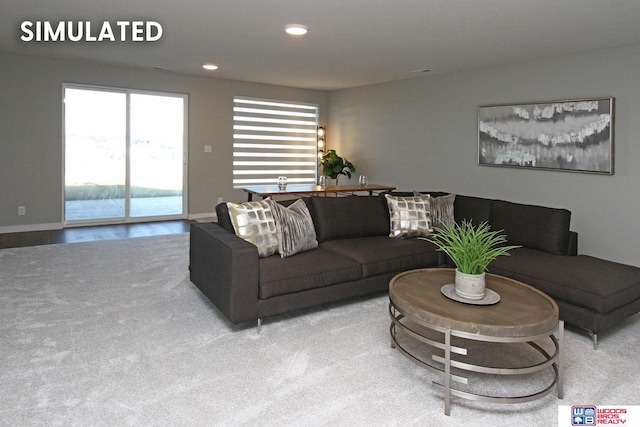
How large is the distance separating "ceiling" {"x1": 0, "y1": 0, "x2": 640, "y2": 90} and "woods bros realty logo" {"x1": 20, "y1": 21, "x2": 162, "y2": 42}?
84 millimetres

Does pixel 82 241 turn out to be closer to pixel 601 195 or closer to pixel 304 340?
pixel 304 340

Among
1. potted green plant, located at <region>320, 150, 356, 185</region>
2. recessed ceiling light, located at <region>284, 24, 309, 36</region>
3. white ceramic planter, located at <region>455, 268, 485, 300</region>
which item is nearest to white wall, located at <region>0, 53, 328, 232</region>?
potted green plant, located at <region>320, 150, 356, 185</region>

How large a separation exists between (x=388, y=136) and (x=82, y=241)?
16.2 ft

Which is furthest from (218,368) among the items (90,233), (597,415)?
(90,233)

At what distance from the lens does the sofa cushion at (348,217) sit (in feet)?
13.4

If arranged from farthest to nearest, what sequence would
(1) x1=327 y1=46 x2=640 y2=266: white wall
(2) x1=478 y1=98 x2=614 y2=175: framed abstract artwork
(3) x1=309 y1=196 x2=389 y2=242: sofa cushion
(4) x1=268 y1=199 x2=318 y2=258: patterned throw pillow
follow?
(2) x1=478 y1=98 x2=614 y2=175: framed abstract artwork < (1) x1=327 y1=46 x2=640 y2=266: white wall < (3) x1=309 y1=196 x2=389 y2=242: sofa cushion < (4) x1=268 y1=199 x2=318 y2=258: patterned throw pillow

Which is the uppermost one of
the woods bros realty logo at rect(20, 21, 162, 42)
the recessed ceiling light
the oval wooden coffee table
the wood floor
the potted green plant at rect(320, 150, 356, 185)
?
the woods bros realty logo at rect(20, 21, 162, 42)

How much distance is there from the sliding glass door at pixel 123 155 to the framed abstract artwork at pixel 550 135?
15.8 feet

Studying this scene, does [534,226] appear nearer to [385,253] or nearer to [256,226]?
[385,253]

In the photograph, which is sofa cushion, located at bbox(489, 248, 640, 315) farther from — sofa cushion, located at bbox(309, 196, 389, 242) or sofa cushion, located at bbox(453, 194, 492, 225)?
sofa cushion, located at bbox(309, 196, 389, 242)

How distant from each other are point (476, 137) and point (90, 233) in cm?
554

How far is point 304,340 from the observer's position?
2938mm

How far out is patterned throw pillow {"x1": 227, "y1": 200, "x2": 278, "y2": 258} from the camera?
11.1 ft

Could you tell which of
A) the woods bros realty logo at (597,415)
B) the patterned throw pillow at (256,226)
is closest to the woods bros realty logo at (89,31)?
the patterned throw pillow at (256,226)
